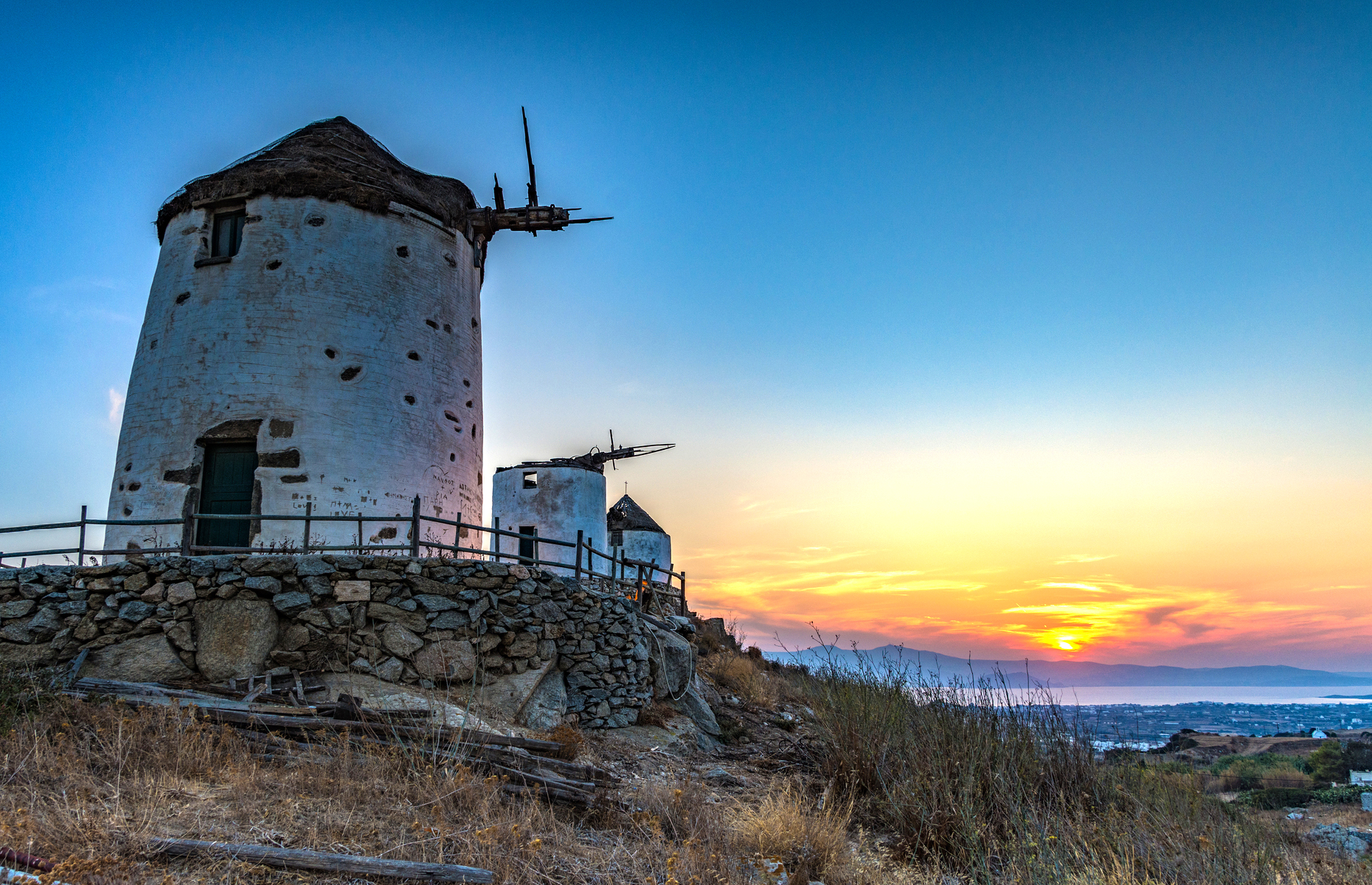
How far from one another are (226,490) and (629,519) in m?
22.4

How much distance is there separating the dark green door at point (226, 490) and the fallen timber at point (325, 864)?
8.17 m

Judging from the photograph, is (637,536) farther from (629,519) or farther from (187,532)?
(187,532)

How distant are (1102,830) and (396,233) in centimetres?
1328

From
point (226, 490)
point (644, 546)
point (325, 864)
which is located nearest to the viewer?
point (325, 864)

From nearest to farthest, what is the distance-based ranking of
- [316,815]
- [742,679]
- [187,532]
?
[316,815] → [187,532] → [742,679]

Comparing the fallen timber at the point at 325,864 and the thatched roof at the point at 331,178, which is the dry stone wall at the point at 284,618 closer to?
the fallen timber at the point at 325,864

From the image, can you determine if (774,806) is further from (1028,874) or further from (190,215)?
(190,215)

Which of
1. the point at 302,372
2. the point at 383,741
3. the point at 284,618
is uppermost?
the point at 302,372

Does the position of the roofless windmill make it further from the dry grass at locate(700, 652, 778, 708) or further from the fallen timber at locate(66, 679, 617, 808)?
the fallen timber at locate(66, 679, 617, 808)

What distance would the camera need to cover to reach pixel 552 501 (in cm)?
2527

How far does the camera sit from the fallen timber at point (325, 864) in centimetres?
471

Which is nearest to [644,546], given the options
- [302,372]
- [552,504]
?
[552,504]

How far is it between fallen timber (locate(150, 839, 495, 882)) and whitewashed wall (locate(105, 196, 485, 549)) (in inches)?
299

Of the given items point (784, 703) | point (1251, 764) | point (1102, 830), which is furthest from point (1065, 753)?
point (1251, 764)
